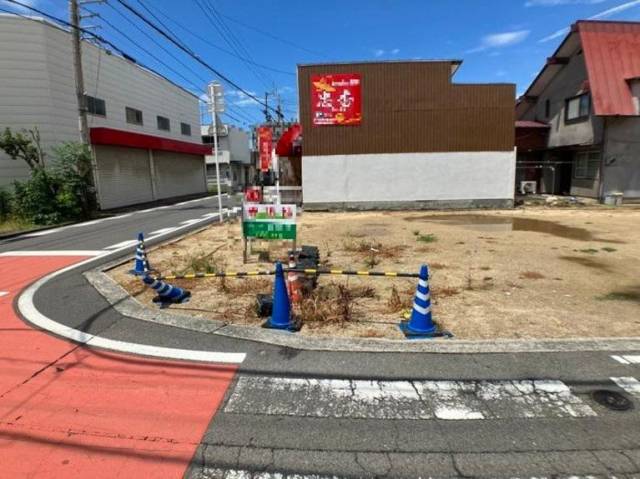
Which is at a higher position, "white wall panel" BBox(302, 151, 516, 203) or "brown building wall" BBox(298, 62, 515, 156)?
"brown building wall" BBox(298, 62, 515, 156)

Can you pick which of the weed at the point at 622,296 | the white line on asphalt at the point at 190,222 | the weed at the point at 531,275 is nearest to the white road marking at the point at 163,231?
the white line on asphalt at the point at 190,222

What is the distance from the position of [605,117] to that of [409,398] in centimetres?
2069

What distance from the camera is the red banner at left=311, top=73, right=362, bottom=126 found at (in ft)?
57.3

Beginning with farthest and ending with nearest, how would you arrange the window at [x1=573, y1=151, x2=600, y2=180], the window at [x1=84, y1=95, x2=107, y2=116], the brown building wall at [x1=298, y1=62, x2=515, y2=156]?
the window at [x1=84, y1=95, x2=107, y2=116]
the window at [x1=573, y1=151, x2=600, y2=180]
the brown building wall at [x1=298, y1=62, x2=515, y2=156]

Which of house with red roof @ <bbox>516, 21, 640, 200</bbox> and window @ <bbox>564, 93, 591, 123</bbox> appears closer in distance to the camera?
house with red roof @ <bbox>516, 21, 640, 200</bbox>

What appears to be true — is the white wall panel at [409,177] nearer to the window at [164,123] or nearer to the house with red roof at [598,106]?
the house with red roof at [598,106]

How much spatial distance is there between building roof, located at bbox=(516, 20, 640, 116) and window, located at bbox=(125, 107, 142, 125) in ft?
79.3

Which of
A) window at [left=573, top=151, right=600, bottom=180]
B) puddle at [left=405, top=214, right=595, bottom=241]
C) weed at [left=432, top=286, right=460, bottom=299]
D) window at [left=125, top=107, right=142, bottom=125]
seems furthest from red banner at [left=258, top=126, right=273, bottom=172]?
weed at [left=432, top=286, right=460, bottom=299]

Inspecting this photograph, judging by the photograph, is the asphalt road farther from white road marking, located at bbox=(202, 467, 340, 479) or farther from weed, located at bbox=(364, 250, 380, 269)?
weed, located at bbox=(364, 250, 380, 269)

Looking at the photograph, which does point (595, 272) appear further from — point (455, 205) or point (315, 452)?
point (455, 205)

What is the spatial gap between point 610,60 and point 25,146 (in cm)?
2575

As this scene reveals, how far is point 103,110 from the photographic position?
2080 centimetres

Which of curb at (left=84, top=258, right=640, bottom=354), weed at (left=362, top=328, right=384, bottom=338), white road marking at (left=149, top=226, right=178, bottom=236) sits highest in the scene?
white road marking at (left=149, top=226, right=178, bottom=236)

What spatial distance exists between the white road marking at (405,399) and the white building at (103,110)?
1899 centimetres
